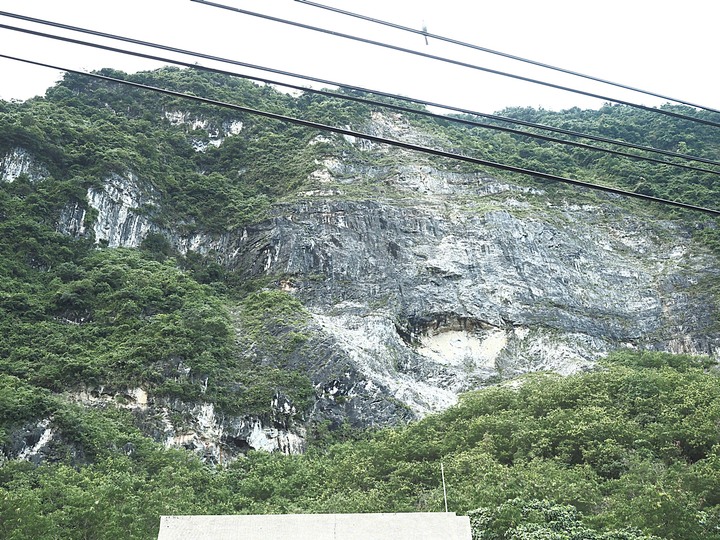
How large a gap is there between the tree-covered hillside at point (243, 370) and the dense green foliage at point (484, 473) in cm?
7

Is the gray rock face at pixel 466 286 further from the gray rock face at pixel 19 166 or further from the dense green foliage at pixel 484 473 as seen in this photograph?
the gray rock face at pixel 19 166

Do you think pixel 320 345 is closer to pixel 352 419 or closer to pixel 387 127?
pixel 352 419

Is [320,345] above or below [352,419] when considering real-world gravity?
above

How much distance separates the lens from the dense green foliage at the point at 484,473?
1628 centimetres

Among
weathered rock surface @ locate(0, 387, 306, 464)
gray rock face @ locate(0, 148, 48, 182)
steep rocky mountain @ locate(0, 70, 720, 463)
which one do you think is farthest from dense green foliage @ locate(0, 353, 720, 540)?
gray rock face @ locate(0, 148, 48, 182)

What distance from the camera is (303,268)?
40750 mm

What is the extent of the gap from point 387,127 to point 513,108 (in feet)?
76.8

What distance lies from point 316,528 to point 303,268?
96.8 ft

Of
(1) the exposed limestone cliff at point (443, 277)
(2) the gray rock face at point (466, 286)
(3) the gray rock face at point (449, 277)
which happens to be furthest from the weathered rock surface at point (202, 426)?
(2) the gray rock face at point (466, 286)

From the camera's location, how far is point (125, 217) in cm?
4216

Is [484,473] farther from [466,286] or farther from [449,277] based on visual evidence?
[449,277]

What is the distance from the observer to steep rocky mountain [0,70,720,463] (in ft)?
101

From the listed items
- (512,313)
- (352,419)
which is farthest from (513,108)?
(352,419)

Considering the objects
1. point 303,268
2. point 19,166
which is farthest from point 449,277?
point 19,166
